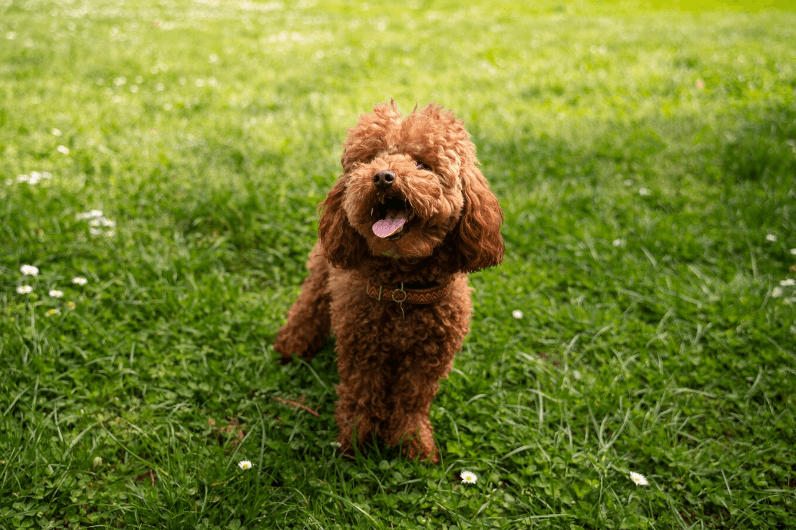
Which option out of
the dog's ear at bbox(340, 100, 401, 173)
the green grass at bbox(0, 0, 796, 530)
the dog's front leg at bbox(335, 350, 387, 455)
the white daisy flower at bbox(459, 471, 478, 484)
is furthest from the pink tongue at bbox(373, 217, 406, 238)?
the white daisy flower at bbox(459, 471, 478, 484)

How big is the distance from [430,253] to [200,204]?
102 inches

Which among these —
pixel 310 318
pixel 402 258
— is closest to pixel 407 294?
pixel 402 258

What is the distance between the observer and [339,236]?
7.82 feet

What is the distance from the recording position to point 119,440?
262 cm

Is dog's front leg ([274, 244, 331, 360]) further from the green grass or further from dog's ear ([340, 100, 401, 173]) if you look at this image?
dog's ear ([340, 100, 401, 173])

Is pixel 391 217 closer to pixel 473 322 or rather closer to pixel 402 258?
pixel 402 258

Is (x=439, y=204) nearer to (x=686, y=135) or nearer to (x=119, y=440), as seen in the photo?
(x=119, y=440)

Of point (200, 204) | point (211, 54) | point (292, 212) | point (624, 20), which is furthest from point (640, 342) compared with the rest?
point (624, 20)

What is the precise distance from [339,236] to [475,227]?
23.3 inches

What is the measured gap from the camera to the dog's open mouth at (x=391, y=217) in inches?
82.2

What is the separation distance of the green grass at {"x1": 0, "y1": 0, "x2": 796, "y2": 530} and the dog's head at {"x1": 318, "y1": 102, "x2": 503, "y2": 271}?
105 cm

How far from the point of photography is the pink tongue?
81.5 inches

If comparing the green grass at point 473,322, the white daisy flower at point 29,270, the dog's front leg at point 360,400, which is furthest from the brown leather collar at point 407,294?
the white daisy flower at point 29,270

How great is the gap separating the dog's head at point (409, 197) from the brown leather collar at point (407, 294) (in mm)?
147
